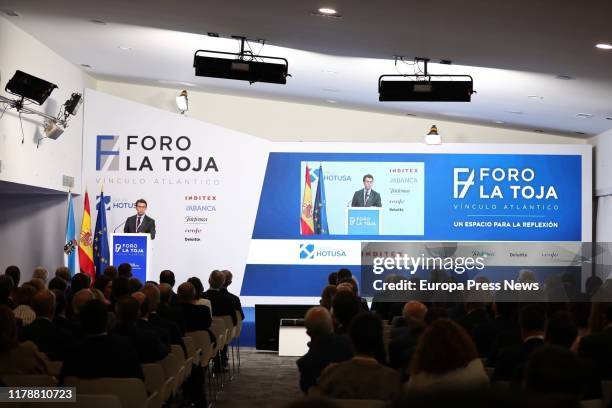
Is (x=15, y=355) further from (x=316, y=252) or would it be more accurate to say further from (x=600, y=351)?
(x=316, y=252)

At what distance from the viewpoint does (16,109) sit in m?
11.3

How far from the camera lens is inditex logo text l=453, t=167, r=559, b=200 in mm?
14703

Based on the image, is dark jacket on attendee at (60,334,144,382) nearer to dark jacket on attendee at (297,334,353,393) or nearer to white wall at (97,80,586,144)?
dark jacket on attendee at (297,334,353,393)

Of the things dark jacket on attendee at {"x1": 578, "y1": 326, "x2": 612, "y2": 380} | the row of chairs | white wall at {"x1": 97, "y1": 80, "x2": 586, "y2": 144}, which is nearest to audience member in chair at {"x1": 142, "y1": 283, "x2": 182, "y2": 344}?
the row of chairs

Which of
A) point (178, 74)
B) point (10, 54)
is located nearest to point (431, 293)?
point (178, 74)

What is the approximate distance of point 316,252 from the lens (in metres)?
14.7

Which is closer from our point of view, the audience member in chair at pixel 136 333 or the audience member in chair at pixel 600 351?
the audience member in chair at pixel 600 351

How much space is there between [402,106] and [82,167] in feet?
17.9

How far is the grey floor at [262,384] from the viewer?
8.78 metres

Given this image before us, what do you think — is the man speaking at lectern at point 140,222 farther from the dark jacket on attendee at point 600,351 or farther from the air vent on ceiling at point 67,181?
the dark jacket on attendee at point 600,351

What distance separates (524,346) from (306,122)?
1049 centimetres

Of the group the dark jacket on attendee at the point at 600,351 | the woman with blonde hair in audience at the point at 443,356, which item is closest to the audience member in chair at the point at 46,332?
the woman with blonde hair in audience at the point at 443,356

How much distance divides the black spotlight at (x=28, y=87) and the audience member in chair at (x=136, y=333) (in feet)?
17.6

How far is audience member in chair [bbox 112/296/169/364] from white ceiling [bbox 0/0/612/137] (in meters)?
3.48
